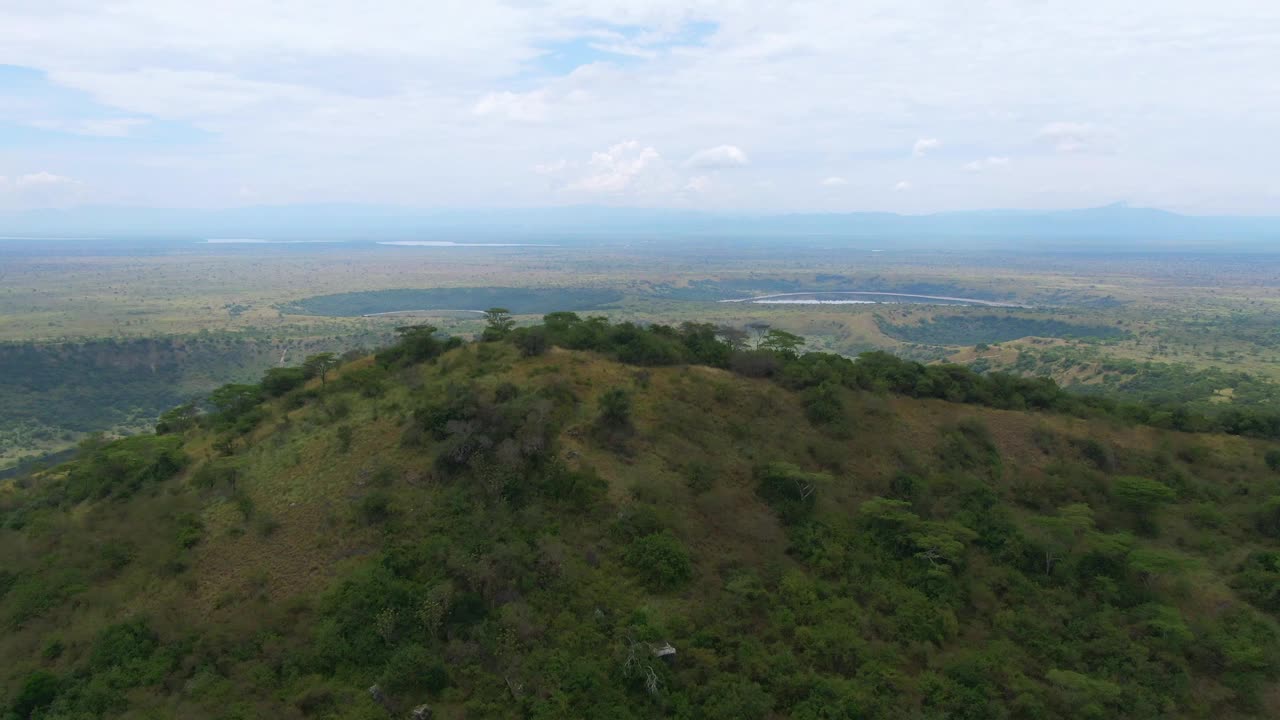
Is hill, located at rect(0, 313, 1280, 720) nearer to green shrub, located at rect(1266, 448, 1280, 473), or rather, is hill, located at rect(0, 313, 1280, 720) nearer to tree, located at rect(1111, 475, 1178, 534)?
tree, located at rect(1111, 475, 1178, 534)

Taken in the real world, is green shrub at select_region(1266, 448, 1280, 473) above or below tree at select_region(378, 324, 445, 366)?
below

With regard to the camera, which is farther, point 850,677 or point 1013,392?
point 1013,392

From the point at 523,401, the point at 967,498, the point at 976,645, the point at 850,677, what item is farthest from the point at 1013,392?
the point at 523,401

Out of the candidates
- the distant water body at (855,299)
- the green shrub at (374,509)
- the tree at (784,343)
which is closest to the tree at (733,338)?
the tree at (784,343)

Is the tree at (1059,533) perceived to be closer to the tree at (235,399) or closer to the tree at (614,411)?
the tree at (614,411)

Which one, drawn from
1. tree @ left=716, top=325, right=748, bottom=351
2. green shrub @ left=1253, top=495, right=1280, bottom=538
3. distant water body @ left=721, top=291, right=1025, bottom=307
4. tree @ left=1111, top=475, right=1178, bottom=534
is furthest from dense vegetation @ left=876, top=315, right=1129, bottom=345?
tree @ left=1111, top=475, right=1178, bottom=534

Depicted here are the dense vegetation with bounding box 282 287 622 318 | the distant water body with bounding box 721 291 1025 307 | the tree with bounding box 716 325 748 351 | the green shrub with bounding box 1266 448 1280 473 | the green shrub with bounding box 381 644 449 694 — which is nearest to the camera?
the green shrub with bounding box 381 644 449 694

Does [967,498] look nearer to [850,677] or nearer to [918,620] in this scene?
[918,620]
